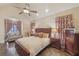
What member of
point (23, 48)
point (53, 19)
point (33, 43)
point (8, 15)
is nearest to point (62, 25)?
point (53, 19)

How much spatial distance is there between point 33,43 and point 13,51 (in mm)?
372

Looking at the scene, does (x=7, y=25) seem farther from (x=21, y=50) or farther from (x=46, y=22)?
(x=46, y=22)

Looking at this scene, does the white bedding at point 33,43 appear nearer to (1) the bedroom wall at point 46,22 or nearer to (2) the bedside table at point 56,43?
Result: (2) the bedside table at point 56,43

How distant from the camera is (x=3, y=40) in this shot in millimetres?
2369

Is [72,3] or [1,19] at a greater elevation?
[72,3]

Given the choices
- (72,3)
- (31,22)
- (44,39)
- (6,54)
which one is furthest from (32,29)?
(72,3)

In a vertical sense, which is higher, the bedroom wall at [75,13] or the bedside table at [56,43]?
the bedroom wall at [75,13]

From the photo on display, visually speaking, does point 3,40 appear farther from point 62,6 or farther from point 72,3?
point 72,3

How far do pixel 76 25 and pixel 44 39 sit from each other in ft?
1.96

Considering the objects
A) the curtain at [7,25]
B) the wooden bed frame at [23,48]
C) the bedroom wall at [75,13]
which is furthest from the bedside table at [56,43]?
the curtain at [7,25]

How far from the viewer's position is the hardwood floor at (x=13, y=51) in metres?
2.36

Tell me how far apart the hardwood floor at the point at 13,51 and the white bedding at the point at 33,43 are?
0.32 feet

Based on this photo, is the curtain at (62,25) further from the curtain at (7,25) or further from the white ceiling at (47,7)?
the curtain at (7,25)

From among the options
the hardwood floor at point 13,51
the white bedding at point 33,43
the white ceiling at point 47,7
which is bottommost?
the hardwood floor at point 13,51
